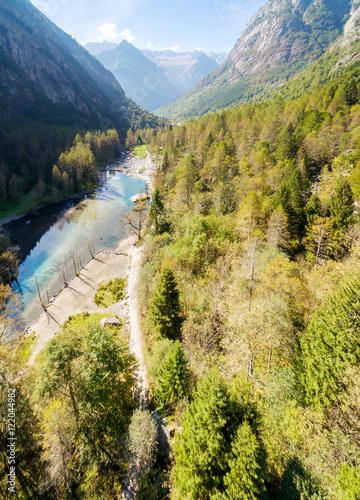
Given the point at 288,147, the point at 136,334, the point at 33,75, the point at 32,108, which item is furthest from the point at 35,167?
the point at 33,75

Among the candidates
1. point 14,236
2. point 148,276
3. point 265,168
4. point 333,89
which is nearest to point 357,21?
point 333,89

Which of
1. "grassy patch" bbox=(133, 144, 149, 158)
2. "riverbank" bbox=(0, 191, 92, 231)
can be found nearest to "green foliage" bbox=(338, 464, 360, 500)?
"riverbank" bbox=(0, 191, 92, 231)

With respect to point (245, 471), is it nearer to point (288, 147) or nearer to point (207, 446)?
point (207, 446)

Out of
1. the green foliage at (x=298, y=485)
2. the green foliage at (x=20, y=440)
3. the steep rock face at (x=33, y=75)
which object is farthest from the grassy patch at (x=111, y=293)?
the steep rock face at (x=33, y=75)

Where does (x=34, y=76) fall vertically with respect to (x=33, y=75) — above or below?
below

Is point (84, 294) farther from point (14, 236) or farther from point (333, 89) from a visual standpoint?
point (333, 89)

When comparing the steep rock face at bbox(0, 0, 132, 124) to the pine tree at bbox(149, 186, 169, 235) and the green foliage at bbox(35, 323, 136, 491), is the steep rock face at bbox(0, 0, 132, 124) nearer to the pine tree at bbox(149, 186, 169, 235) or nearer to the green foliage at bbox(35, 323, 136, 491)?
the pine tree at bbox(149, 186, 169, 235)
